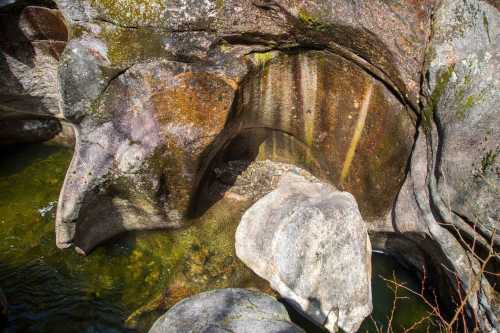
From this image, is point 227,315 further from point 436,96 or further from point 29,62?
point 29,62

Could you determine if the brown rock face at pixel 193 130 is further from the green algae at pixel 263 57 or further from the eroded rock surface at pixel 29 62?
the eroded rock surface at pixel 29 62

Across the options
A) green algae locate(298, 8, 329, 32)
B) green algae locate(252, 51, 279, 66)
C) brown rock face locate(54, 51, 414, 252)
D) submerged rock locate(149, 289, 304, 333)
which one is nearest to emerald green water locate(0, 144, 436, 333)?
brown rock face locate(54, 51, 414, 252)

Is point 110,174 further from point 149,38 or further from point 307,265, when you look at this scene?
point 307,265

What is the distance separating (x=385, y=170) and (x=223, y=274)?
2227mm

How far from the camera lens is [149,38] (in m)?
3.77

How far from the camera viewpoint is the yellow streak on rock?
13.4 feet

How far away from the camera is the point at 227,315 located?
360 centimetres

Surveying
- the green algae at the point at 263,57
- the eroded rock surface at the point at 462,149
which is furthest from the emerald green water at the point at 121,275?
the green algae at the point at 263,57

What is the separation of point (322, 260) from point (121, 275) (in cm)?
242

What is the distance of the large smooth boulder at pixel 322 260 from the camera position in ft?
13.2

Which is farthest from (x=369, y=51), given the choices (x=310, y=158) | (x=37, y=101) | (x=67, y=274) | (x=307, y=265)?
(x=37, y=101)

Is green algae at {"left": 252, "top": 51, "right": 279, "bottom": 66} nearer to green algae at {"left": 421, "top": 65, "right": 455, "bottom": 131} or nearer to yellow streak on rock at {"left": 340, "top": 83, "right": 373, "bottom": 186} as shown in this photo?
yellow streak on rock at {"left": 340, "top": 83, "right": 373, "bottom": 186}

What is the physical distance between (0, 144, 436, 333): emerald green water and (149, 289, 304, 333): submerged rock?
1.82 feet

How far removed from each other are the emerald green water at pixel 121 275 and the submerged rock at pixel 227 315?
1.82 ft
